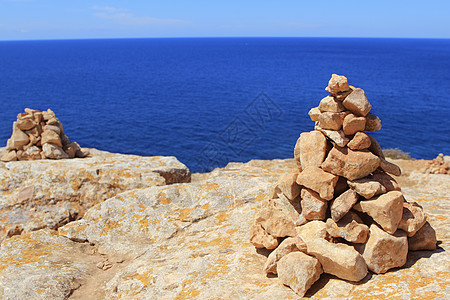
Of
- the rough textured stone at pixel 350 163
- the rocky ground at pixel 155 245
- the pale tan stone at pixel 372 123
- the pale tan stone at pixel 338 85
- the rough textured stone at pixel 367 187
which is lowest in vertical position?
the rocky ground at pixel 155 245

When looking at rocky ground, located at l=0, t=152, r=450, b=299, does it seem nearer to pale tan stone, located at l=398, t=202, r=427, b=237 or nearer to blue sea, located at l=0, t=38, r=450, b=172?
pale tan stone, located at l=398, t=202, r=427, b=237

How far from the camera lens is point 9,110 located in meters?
79.6

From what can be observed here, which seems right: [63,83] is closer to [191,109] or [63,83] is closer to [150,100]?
[150,100]

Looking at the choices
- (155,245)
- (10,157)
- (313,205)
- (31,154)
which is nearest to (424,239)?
(313,205)

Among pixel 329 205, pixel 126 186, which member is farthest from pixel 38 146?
pixel 329 205

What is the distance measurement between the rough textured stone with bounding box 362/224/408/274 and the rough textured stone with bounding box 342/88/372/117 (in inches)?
97.7

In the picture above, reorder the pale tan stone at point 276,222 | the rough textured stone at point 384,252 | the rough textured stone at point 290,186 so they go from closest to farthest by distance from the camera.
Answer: the rough textured stone at point 384,252 < the pale tan stone at point 276,222 < the rough textured stone at point 290,186

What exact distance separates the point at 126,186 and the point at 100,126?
59.3 metres

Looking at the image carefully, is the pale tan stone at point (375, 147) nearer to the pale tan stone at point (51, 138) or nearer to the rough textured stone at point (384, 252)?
the rough textured stone at point (384, 252)

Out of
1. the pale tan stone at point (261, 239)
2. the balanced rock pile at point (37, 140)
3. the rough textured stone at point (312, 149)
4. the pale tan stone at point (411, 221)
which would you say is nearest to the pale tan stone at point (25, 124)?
the balanced rock pile at point (37, 140)

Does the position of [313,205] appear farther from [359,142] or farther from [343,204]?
[359,142]

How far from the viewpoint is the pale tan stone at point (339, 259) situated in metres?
6.92

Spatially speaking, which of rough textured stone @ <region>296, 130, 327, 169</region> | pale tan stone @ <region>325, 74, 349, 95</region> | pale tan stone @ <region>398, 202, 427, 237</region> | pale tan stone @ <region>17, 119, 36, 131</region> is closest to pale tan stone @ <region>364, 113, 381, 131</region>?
pale tan stone @ <region>325, 74, 349, 95</region>

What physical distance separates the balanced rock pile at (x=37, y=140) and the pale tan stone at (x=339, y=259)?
13.9 metres
